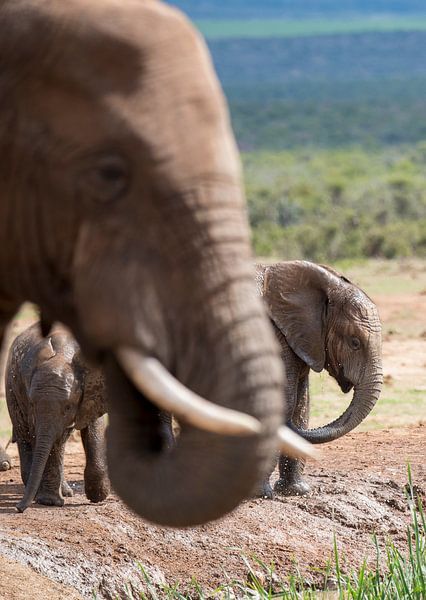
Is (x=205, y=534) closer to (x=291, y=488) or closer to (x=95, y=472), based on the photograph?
(x=95, y=472)

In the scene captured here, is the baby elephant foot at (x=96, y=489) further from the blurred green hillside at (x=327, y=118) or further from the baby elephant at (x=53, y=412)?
the blurred green hillside at (x=327, y=118)

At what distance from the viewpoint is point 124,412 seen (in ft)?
8.84

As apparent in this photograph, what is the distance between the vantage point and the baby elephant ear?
8.40 m

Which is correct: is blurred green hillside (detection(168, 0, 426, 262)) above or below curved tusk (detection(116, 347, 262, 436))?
above

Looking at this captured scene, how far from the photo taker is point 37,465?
7.06 meters

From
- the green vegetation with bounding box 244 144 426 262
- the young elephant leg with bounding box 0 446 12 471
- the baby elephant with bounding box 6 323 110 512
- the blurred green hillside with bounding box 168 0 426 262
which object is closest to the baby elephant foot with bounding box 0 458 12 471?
the young elephant leg with bounding box 0 446 12 471

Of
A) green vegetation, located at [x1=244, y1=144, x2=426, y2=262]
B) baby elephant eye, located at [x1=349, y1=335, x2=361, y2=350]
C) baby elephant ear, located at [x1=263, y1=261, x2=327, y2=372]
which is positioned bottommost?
baby elephant eye, located at [x1=349, y1=335, x2=361, y2=350]

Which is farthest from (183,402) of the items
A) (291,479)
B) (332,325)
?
(332,325)

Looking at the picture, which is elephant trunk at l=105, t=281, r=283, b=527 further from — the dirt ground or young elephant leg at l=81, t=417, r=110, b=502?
young elephant leg at l=81, t=417, r=110, b=502

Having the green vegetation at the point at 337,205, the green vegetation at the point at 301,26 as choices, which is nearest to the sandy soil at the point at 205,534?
the green vegetation at the point at 337,205

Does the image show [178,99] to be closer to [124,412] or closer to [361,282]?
[124,412]

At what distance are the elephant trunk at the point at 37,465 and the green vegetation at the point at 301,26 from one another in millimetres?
123600

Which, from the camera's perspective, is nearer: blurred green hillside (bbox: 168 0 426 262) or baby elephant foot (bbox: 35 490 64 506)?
baby elephant foot (bbox: 35 490 64 506)

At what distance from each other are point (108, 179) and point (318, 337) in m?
5.99
